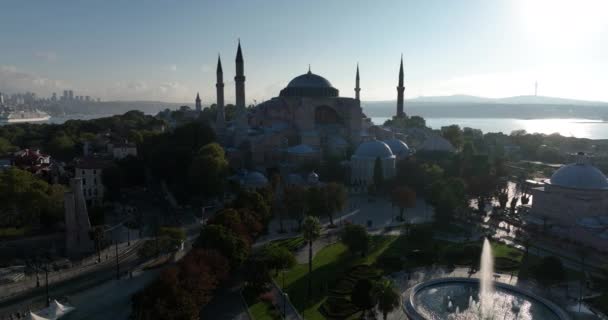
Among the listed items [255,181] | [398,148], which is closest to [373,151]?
[398,148]

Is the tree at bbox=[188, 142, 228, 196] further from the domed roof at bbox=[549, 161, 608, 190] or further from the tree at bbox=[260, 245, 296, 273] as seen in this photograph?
the domed roof at bbox=[549, 161, 608, 190]

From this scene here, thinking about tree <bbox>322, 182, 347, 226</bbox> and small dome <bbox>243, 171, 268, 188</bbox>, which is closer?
tree <bbox>322, 182, 347, 226</bbox>

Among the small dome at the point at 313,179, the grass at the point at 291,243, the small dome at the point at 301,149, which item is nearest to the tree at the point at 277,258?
the grass at the point at 291,243

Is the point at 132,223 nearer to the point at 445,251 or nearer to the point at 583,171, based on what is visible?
the point at 445,251

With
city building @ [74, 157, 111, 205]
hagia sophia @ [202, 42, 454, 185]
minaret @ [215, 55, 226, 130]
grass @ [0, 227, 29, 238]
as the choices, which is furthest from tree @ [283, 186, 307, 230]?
minaret @ [215, 55, 226, 130]

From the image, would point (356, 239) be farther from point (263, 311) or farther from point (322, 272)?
point (263, 311)

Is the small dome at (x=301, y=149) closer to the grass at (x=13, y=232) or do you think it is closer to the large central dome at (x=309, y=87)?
the large central dome at (x=309, y=87)
